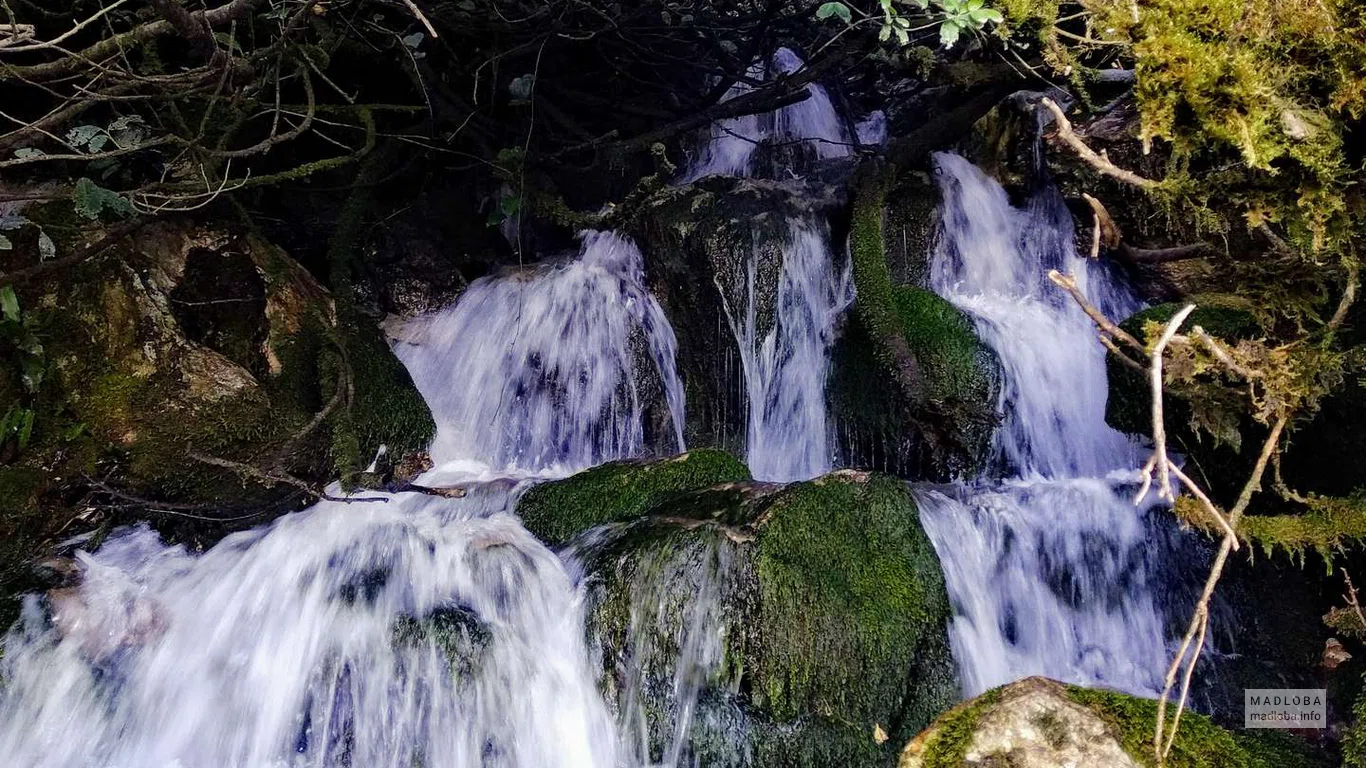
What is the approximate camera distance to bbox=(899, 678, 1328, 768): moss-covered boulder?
1.79m

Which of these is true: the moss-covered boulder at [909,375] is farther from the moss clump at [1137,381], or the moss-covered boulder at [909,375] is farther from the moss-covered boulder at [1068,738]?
the moss-covered boulder at [1068,738]

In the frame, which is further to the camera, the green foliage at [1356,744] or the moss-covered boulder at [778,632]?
the moss-covered boulder at [778,632]

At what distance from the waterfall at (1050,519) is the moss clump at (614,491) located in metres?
1.11

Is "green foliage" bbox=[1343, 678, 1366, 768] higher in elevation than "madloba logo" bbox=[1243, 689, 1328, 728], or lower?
higher

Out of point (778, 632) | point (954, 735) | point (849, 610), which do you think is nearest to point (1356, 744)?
point (954, 735)

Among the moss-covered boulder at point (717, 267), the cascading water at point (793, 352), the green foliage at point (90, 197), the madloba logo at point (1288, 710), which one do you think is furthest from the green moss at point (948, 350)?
the green foliage at point (90, 197)

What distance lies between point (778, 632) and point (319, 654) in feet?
6.03

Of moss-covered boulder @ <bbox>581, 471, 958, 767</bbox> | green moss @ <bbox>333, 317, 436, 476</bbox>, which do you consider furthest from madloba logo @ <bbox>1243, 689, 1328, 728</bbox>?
green moss @ <bbox>333, 317, 436, 476</bbox>

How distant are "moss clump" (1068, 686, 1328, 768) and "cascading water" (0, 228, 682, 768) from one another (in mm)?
1867

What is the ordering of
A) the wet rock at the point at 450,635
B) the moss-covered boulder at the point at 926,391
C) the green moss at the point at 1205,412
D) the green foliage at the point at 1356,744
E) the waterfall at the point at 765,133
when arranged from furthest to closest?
the waterfall at the point at 765,133
the moss-covered boulder at the point at 926,391
the wet rock at the point at 450,635
the green moss at the point at 1205,412
the green foliage at the point at 1356,744

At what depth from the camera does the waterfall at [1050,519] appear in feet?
11.9

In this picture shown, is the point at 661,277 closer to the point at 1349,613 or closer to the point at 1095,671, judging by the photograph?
the point at 1095,671

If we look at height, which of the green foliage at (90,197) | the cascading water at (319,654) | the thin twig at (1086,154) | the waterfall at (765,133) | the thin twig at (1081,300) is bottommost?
the cascading water at (319,654)

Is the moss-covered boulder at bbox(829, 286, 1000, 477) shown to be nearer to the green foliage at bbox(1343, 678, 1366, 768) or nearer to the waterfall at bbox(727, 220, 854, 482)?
the waterfall at bbox(727, 220, 854, 482)
